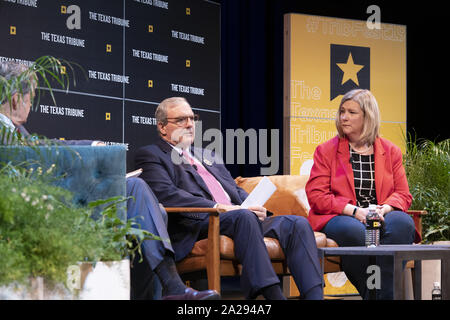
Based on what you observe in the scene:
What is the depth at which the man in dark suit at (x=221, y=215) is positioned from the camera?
10.8 ft

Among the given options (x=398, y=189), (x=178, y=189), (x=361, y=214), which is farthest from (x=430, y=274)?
(x=178, y=189)

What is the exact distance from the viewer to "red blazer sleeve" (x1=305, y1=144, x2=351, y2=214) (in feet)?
13.1

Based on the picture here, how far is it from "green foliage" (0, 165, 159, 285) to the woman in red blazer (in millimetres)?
1807

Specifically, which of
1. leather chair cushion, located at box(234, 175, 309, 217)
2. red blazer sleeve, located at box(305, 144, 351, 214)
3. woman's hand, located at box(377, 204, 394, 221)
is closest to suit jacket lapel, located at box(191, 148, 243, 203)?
leather chair cushion, located at box(234, 175, 309, 217)

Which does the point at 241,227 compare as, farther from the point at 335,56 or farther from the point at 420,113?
the point at 420,113

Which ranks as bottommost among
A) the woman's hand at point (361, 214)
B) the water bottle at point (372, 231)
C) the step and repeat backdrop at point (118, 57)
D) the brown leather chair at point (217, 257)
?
the brown leather chair at point (217, 257)

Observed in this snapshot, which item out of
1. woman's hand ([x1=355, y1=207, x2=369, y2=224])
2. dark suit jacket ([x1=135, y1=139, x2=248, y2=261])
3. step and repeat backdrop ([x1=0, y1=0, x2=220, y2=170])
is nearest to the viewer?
dark suit jacket ([x1=135, y1=139, x2=248, y2=261])

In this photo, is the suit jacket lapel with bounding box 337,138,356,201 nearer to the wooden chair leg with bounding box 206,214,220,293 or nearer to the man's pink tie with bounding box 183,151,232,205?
the man's pink tie with bounding box 183,151,232,205

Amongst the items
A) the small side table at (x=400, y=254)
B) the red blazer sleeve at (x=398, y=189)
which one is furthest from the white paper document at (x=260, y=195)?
the red blazer sleeve at (x=398, y=189)

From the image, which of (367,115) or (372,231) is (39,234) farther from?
(367,115)

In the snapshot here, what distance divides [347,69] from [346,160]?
2025mm

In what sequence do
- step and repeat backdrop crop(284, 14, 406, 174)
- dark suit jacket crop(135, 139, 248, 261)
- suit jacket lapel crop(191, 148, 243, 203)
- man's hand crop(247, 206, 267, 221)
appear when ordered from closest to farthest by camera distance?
dark suit jacket crop(135, 139, 248, 261) → man's hand crop(247, 206, 267, 221) → suit jacket lapel crop(191, 148, 243, 203) → step and repeat backdrop crop(284, 14, 406, 174)

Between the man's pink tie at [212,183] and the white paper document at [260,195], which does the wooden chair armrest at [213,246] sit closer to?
the white paper document at [260,195]

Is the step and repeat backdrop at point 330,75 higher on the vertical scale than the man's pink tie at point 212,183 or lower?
higher
